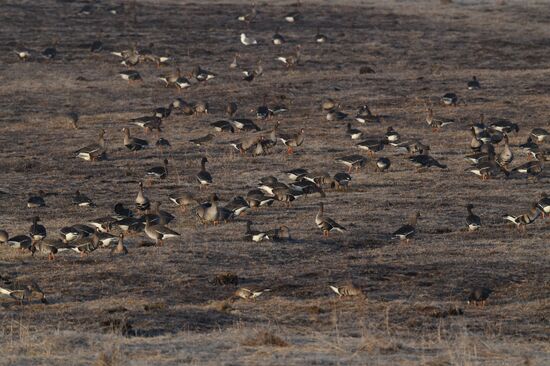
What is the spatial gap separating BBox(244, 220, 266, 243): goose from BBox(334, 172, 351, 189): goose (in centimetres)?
626

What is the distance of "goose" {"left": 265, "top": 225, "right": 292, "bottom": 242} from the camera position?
94.5ft

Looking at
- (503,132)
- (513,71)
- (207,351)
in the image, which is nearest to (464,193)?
(503,132)

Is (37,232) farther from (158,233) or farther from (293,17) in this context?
(293,17)

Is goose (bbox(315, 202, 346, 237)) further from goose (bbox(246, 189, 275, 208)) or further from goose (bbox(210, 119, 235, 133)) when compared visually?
goose (bbox(210, 119, 235, 133))

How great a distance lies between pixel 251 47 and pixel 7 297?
1627 inches

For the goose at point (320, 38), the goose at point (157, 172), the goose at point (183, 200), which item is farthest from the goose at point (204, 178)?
the goose at point (320, 38)

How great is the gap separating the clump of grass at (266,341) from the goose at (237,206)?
1305 cm

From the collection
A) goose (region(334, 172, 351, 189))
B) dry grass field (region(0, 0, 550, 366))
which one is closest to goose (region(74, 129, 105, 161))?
dry grass field (region(0, 0, 550, 366))

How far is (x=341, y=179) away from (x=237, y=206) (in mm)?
4758

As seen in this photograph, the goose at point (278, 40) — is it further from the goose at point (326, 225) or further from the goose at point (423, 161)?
the goose at point (326, 225)

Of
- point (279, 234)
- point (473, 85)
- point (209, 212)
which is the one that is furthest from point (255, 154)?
point (473, 85)

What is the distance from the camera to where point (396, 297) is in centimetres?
2416

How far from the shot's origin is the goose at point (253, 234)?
94.3 feet

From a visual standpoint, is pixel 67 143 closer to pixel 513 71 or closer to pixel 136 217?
pixel 136 217
